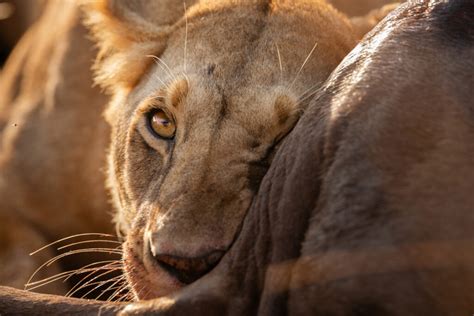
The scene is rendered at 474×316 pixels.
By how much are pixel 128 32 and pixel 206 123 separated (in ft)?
3.03

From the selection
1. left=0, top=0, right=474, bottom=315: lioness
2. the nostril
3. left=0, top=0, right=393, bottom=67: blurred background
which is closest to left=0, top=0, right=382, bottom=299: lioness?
the nostril

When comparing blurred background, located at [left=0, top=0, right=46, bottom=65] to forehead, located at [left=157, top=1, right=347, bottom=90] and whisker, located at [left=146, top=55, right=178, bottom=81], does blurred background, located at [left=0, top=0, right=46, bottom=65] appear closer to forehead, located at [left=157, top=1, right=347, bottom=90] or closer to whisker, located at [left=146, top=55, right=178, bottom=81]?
whisker, located at [left=146, top=55, right=178, bottom=81]

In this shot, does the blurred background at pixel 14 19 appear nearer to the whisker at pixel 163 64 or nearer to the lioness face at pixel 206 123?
the whisker at pixel 163 64

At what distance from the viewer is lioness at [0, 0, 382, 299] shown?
1.86 m

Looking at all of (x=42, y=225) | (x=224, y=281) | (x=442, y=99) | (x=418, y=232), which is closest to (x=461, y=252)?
(x=418, y=232)

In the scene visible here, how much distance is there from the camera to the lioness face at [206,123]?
1769 mm

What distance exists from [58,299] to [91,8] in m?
1.72

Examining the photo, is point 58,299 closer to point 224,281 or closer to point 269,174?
point 224,281

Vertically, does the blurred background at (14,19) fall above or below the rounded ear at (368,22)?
above

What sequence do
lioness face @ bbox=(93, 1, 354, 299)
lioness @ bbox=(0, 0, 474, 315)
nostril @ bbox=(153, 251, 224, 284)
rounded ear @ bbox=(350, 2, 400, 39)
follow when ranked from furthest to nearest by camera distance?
rounded ear @ bbox=(350, 2, 400, 39)
lioness face @ bbox=(93, 1, 354, 299)
nostril @ bbox=(153, 251, 224, 284)
lioness @ bbox=(0, 0, 474, 315)

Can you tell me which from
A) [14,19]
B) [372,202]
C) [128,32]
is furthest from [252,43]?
[14,19]

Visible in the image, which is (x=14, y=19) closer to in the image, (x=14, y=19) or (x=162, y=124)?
(x=14, y=19)

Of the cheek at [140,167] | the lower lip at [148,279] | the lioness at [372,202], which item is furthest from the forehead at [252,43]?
the lioness at [372,202]

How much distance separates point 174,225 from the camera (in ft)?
5.75
